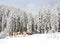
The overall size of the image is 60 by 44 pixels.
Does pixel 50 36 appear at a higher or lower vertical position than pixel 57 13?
lower

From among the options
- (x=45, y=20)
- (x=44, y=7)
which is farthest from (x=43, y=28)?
(x=44, y=7)

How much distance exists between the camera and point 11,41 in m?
4.30

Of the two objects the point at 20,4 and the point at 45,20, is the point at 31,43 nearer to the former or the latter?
the point at 45,20

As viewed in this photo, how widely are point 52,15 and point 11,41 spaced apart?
99cm

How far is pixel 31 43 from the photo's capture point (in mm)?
4262

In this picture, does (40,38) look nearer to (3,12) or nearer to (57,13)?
(57,13)

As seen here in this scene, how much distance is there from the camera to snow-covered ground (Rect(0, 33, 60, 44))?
4215 mm

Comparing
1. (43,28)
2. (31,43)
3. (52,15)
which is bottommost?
(31,43)

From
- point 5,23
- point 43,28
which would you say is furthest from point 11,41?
point 43,28

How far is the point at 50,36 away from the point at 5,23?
3.11ft

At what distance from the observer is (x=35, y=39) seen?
4270mm

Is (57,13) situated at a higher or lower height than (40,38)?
higher

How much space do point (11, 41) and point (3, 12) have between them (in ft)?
2.03

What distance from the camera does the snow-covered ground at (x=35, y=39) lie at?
4.21 meters
